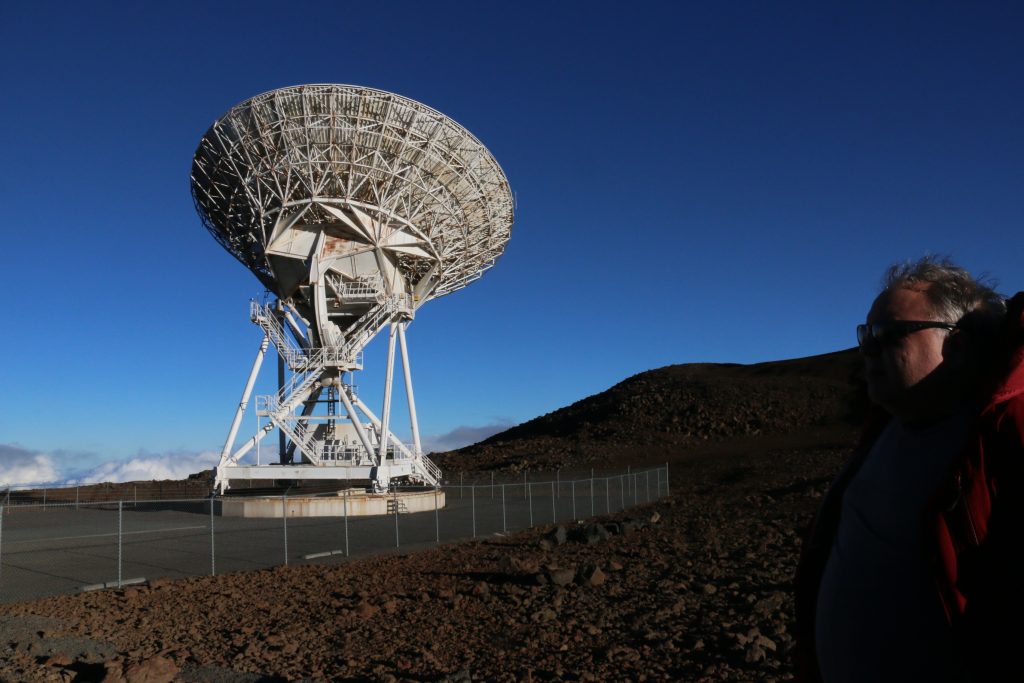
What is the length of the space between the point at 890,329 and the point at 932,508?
524mm

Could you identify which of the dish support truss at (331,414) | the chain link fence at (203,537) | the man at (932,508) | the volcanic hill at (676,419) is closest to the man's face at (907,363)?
the man at (932,508)

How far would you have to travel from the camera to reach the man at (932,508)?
170 centimetres

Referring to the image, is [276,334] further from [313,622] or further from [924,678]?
[924,678]

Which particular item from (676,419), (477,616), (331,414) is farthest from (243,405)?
(676,419)

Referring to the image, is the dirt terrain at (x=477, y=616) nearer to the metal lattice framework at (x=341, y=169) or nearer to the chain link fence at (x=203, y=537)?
the chain link fence at (x=203, y=537)

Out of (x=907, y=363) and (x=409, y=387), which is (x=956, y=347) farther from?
(x=409, y=387)

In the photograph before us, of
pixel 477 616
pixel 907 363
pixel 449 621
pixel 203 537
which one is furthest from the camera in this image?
pixel 203 537

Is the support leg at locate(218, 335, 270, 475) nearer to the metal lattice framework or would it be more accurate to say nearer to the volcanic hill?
the metal lattice framework

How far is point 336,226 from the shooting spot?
92.5 ft

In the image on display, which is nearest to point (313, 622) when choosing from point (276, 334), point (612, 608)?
point (612, 608)

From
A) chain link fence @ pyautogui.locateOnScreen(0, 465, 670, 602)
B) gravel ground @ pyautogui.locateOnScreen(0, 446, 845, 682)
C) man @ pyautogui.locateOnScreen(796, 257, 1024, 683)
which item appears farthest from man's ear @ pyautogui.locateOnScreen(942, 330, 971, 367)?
chain link fence @ pyautogui.locateOnScreen(0, 465, 670, 602)

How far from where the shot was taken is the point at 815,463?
1407 inches

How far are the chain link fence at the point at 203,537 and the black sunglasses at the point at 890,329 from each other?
11.7 meters

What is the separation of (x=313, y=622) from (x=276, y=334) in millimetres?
20565
